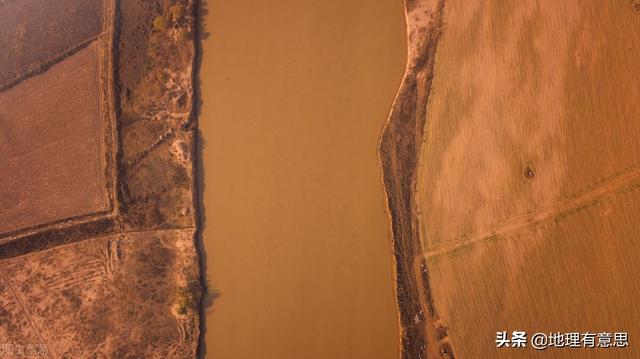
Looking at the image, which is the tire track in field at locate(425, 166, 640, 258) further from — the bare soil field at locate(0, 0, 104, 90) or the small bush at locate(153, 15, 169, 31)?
the bare soil field at locate(0, 0, 104, 90)

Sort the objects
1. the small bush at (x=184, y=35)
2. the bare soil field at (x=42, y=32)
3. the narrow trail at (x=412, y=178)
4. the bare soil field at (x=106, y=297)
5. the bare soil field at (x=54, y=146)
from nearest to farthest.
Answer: the narrow trail at (x=412, y=178) < the bare soil field at (x=106, y=297) < the bare soil field at (x=54, y=146) < the small bush at (x=184, y=35) < the bare soil field at (x=42, y=32)

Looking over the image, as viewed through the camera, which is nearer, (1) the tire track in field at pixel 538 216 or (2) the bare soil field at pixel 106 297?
(1) the tire track in field at pixel 538 216

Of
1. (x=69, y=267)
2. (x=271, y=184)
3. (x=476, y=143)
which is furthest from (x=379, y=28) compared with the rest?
(x=69, y=267)

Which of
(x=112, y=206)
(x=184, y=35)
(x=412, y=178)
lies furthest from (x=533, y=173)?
(x=112, y=206)

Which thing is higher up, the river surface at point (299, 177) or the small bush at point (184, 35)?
the small bush at point (184, 35)

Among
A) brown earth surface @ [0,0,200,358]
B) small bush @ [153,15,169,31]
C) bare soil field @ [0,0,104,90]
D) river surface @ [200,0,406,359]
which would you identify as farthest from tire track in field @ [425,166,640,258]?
bare soil field @ [0,0,104,90]

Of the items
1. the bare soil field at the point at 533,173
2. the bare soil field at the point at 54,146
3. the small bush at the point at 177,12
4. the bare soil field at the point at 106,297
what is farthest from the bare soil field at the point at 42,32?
the bare soil field at the point at 533,173

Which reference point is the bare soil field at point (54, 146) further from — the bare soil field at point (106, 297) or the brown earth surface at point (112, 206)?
the bare soil field at point (106, 297)
